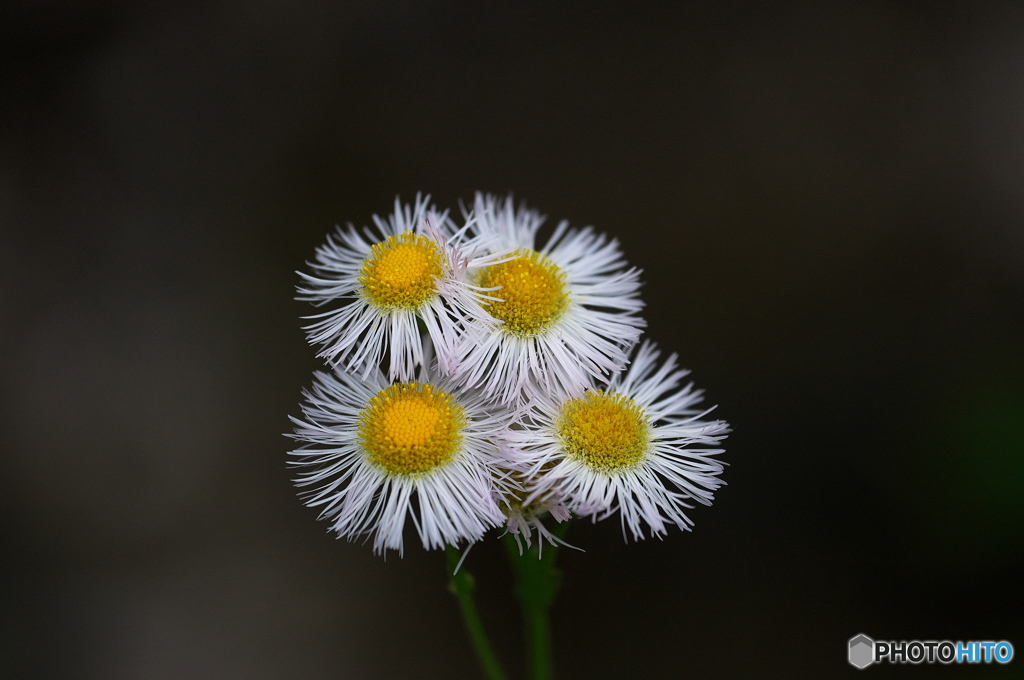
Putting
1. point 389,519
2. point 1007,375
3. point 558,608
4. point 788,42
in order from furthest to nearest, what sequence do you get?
1. point 788,42
2. point 558,608
3. point 1007,375
4. point 389,519

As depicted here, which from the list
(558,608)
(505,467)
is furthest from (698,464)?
(558,608)

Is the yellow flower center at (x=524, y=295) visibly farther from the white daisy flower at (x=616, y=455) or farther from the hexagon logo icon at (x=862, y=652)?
the hexagon logo icon at (x=862, y=652)

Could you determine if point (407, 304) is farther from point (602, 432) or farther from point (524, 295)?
point (602, 432)

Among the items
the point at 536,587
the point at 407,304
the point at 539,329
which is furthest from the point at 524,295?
the point at 536,587


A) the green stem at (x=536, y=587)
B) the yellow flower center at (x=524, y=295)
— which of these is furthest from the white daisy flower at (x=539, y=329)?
the green stem at (x=536, y=587)

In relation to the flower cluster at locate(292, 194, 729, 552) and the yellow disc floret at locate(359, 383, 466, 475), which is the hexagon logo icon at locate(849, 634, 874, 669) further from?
the yellow disc floret at locate(359, 383, 466, 475)

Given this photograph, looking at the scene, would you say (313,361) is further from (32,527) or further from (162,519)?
(32,527)
